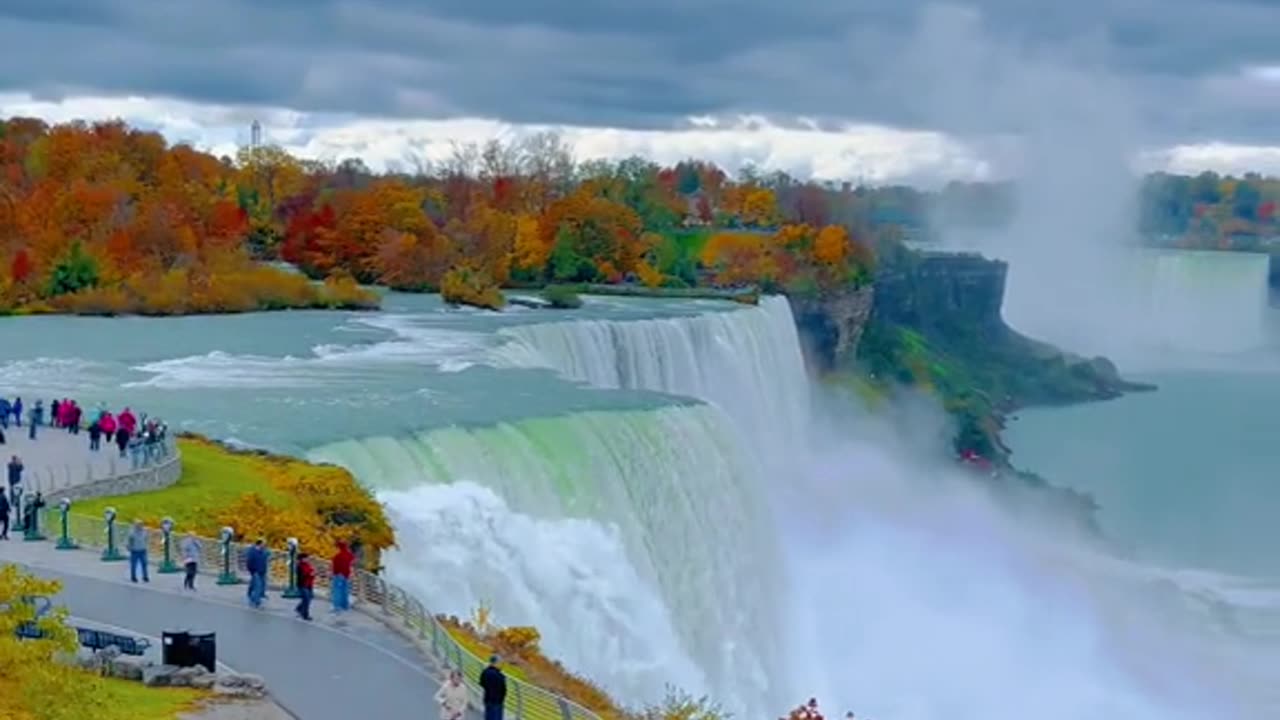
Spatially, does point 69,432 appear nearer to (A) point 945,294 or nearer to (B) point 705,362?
(B) point 705,362

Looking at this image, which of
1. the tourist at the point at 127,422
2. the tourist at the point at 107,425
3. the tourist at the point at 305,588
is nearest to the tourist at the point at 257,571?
the tourist at the point at 305,588

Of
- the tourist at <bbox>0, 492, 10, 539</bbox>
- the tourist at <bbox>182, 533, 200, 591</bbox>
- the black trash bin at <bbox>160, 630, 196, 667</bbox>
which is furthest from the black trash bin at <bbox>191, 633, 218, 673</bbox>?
the tourist at <bbox>0, 492, 10, 539</bbox>

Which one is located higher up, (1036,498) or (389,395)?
(389,395)

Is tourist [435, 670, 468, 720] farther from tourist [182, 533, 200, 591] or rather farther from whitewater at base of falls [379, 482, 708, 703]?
whitewater at base of falls [379, 482, 708, 703]

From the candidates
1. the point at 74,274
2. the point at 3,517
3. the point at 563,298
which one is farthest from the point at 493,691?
the point at 563,298

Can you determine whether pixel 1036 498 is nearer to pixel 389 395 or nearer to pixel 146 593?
pixel 389 395

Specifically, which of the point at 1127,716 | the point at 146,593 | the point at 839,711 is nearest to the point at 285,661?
the point at 146,593

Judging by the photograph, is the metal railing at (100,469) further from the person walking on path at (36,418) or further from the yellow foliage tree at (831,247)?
the yellow foliage tree at (831,247)
